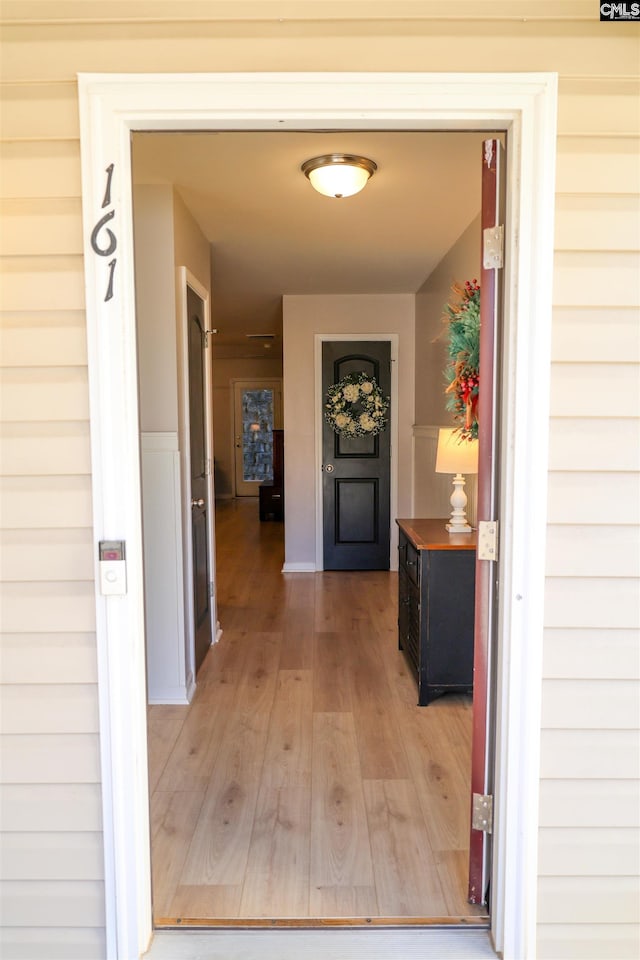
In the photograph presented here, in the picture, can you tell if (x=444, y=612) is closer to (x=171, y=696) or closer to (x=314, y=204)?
(x=171, y=696)

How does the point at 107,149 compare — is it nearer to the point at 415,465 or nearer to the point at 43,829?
the point at 43,829

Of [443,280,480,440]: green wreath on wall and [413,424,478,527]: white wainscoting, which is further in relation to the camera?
[413,424,478,527]: white wainscoting

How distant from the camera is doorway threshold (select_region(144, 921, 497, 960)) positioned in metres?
1.67

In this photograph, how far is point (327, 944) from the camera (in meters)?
1.71

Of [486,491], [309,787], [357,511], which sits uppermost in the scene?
[486,491]

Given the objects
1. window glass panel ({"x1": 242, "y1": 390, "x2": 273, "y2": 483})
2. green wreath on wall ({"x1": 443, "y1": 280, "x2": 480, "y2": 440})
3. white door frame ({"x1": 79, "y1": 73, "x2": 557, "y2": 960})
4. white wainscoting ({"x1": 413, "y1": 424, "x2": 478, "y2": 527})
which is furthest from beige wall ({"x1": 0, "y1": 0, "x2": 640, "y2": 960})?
window glass panel ({"x1": 242, "y1": 390, "x2": 273, "y2": 483})

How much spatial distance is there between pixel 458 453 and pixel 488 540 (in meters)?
1.65

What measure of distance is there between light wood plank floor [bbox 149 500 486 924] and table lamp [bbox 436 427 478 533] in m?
0.93

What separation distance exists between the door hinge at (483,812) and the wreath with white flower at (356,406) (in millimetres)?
4400

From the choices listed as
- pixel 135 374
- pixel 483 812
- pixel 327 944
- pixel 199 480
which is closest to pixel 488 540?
pixel 483 812

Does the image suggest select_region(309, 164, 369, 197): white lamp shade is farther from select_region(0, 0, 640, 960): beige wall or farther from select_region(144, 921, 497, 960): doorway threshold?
select_region(144, 921, 497, 960): doorway threshold

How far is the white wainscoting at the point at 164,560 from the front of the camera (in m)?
3.16

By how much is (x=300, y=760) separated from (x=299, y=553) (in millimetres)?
3401

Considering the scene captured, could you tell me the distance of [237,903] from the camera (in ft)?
6.11
